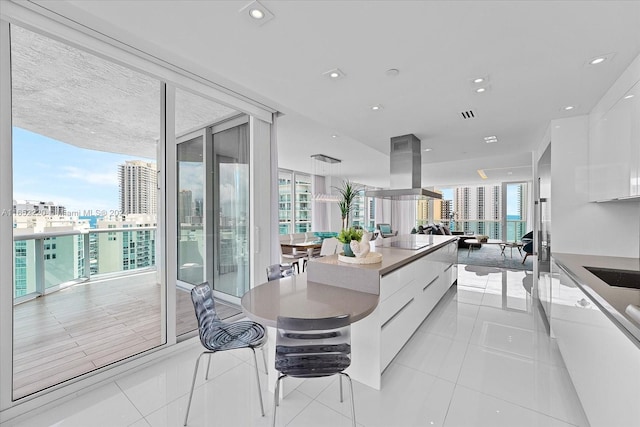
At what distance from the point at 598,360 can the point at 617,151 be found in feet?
5.46

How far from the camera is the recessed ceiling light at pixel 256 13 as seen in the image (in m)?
1.43

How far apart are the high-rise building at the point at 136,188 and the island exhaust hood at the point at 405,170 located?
8.64 ft

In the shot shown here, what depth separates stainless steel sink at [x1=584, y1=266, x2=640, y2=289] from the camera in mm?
1994

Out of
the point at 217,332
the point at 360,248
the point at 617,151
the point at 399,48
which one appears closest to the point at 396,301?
the point at 360,248

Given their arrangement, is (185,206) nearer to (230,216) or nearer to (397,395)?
(230,216)

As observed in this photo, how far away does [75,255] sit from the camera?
3.22 metres

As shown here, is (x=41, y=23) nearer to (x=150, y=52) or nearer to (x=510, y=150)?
(x=150, y=52)

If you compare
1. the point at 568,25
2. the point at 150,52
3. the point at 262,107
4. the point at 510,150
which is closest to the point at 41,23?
the point at 150,52

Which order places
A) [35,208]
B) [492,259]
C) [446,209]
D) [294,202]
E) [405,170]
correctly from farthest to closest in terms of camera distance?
[446,209], [294,202], [492,259], [405,170], [35,208]

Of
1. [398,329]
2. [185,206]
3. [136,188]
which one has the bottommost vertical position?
[398,329]

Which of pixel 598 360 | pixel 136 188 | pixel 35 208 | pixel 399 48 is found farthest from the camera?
pixel 136 188

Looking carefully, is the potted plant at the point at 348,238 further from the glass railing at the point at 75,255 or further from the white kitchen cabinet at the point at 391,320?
the glass railing at the point at 75,255

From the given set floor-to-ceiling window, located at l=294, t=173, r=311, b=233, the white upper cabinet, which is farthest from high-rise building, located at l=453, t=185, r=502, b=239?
the white upper cabinet

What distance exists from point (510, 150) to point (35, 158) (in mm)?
6293
